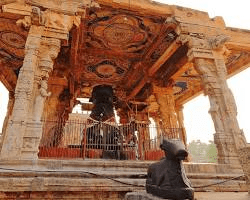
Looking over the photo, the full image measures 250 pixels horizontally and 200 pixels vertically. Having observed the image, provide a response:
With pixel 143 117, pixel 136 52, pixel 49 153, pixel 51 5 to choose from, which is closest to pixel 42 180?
pixel 49 153

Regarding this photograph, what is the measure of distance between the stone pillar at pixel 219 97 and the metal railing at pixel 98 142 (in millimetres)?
1445

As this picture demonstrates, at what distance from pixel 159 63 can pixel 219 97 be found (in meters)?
3.82

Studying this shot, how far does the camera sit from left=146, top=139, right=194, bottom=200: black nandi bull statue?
2.64 metres

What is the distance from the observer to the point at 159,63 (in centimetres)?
993

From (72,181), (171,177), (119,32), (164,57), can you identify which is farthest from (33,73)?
(164,57)

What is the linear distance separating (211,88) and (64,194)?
18.1 ft

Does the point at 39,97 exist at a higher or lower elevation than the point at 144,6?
lower

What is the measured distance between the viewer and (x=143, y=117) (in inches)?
521

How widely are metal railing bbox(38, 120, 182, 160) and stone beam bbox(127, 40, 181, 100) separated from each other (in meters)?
3.43

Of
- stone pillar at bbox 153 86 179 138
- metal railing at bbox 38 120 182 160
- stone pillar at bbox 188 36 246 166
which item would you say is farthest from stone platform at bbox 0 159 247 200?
stone pillar at bbox 153 86 179 138

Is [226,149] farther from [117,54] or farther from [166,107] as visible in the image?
[117,54]

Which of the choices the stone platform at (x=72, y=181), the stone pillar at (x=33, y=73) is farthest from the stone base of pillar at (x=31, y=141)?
the stone platform at (x=72, y=181)

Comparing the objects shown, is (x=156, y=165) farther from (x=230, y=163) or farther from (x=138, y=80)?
(x=138, y=80)

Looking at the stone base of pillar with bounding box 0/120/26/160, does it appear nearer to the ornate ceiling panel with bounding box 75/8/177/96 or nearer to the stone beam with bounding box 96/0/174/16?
the stone beam with bounding box 96/0/174/16
